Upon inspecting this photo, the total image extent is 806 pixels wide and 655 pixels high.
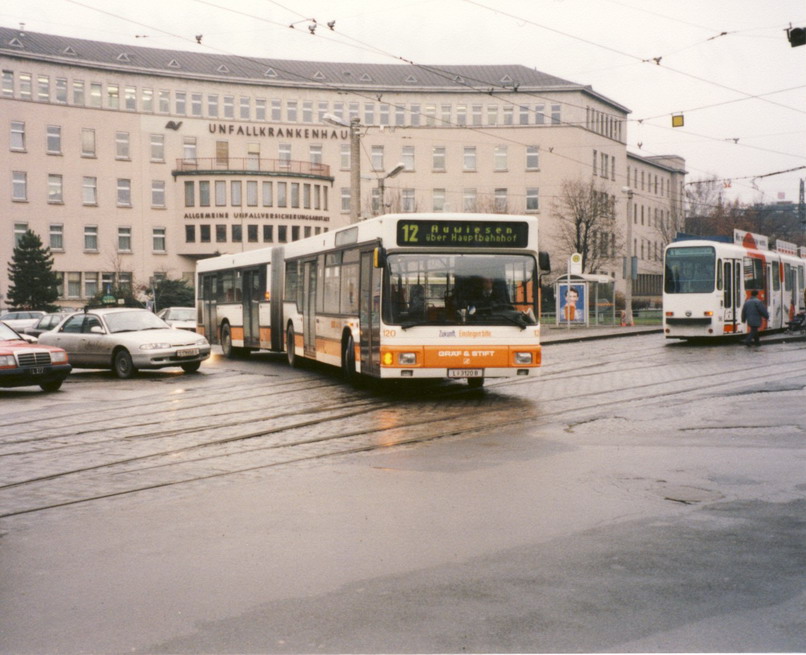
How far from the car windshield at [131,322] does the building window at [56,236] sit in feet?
185

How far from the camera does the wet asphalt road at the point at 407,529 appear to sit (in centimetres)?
496

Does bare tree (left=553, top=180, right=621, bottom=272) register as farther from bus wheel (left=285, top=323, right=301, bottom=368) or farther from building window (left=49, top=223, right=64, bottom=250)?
bus wheel (left=285, top=323, right=301, bottom=368)

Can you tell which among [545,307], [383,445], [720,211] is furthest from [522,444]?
[720,211]

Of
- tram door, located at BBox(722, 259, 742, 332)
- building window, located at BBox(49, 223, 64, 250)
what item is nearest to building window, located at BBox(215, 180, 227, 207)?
building window, located at BBox(49, 223, 64, 250)

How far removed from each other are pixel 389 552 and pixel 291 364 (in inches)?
708

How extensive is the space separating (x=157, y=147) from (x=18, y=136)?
9.97 meters

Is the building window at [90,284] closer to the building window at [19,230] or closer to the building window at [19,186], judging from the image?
the building window at [19,230]

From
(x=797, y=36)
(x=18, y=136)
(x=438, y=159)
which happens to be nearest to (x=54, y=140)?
(x=18, y=136)

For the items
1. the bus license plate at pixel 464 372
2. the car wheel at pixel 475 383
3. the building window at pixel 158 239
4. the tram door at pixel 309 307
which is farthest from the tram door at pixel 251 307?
the building window at pixel 158 239

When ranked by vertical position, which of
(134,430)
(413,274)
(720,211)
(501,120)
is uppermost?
(501,120)

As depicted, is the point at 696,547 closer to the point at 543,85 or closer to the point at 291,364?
the point at 291,364

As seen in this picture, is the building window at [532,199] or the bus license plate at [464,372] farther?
the building window at [532,199]

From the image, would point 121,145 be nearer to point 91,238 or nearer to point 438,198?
point 91,238

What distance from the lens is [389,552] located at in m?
6.44
